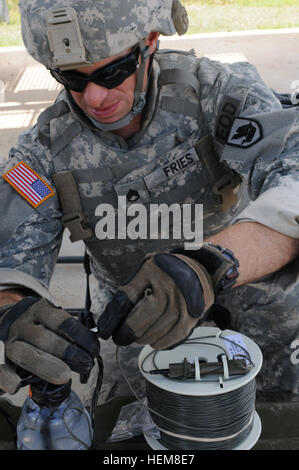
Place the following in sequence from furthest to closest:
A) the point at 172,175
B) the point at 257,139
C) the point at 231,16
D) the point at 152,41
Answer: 1. the point at 231,16
2. the point at 172,175
3. the point at 152,41
4. the point at 257,139

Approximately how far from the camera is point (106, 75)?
1930 mm

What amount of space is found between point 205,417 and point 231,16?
32.1 ft

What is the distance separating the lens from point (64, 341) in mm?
1519

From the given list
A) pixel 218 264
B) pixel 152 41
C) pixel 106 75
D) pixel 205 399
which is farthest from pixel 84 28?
pixel 205 399

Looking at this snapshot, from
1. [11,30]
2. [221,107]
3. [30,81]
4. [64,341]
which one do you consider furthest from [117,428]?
[11,30]

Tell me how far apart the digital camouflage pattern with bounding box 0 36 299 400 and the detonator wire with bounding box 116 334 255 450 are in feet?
1.41

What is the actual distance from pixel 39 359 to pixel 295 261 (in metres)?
0.79

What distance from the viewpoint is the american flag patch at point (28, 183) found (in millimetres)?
2146

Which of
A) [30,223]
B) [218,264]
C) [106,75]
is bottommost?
[30,223]

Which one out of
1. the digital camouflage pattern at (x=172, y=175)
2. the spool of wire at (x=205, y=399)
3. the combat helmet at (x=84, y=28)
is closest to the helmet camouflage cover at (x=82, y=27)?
the combat helmet at (x=84, y=28)

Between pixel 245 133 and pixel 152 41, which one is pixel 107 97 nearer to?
pixel 152 41

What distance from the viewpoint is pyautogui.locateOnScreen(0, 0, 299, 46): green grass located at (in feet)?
31.1
